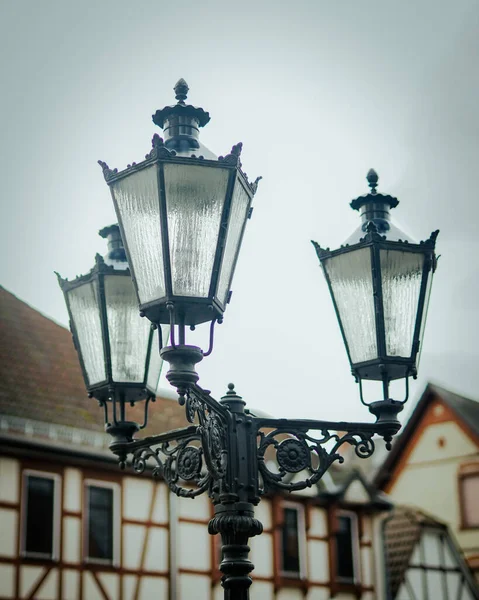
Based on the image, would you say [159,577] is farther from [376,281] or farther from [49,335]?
[376,281]

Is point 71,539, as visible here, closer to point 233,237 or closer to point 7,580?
point 7,580

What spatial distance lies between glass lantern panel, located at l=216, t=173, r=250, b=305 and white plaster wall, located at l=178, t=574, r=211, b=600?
44.5ft

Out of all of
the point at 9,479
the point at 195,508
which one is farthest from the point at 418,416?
the point at 9,479

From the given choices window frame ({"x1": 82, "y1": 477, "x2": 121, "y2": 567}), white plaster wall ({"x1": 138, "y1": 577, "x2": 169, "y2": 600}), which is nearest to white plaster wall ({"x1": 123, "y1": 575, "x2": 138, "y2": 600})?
white plaster wall ({"x1": 138, "y1": 577, "x2": 169, "y2": 600})

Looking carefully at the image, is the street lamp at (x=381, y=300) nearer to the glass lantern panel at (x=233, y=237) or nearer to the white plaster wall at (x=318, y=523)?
the glass lantern panel at (x=233, y=237)

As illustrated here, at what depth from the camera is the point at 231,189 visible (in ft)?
12.8

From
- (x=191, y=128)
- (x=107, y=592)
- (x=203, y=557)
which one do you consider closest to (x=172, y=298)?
(x=191, y=128)

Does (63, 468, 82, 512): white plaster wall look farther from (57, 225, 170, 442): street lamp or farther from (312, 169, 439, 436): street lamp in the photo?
(312, 169, 439, 436): street lamp

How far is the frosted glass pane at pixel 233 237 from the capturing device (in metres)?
3.90

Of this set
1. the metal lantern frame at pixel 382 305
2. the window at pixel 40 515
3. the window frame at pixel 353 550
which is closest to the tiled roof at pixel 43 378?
the window at pixel 40 515

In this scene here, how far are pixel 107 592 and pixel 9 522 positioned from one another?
78.3 inches

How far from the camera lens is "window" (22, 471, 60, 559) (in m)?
15.1

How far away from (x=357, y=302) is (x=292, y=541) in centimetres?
1542

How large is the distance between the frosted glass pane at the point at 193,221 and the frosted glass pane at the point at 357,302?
906 mm
